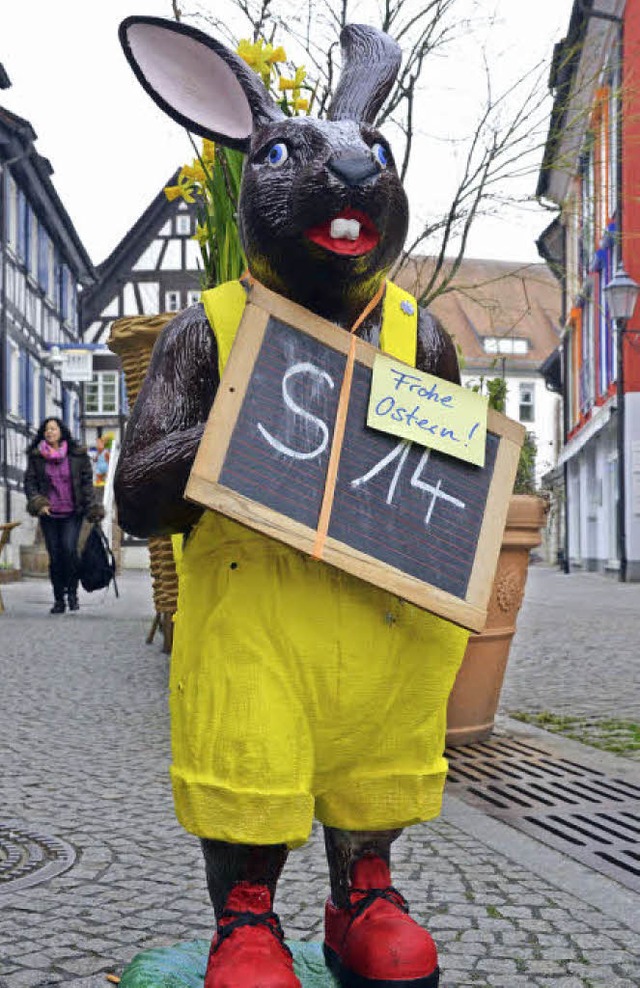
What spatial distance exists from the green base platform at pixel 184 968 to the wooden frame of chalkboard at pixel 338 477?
0.74 m

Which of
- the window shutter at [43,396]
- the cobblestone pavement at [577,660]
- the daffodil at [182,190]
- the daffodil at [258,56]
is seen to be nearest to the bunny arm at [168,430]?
the daffodil at [258,56]

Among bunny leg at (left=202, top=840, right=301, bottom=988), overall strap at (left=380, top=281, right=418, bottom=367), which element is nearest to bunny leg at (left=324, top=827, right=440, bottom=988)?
bunny leg at (left=202, top=840, right=301, bottom=988)

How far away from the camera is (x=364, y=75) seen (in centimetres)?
229

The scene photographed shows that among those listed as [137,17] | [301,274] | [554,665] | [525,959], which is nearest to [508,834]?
[525,959]

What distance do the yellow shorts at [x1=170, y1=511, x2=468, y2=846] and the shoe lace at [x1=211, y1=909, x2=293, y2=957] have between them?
0.13 metres

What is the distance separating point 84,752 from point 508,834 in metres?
1.82

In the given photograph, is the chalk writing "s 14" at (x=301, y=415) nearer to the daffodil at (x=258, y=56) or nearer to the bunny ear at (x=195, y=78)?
the bunny ear at (x=195, y=78)

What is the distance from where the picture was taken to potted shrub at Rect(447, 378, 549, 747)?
4.71 m

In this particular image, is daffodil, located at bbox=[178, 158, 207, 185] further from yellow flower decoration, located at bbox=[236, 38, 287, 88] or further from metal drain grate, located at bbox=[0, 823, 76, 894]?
metal drain grate, located at bbox=[0, 823, 76, 894]

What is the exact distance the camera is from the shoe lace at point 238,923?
6.37 feet

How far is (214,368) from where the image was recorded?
2.08 metres

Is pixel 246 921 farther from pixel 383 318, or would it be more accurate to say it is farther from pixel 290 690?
pixel 383 318

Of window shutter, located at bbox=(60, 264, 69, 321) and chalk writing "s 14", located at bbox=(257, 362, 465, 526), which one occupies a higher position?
window shutter, located at bbox=(60, 264, 69, 321)

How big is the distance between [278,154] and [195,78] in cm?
28
